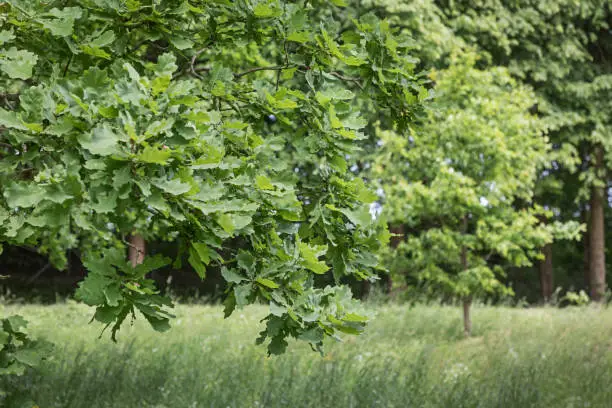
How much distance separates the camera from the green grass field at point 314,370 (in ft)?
17.9

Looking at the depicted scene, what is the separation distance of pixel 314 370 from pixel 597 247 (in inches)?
504

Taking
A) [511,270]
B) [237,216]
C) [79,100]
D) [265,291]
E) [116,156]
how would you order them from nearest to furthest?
[116,156], [79,100], [237,216], [265,291], [511,270]

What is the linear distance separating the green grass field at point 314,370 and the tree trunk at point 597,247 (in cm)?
Result: 725

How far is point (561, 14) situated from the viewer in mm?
16484

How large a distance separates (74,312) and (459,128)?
677 centimetres

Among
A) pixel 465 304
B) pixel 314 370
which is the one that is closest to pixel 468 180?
pixel 465 304

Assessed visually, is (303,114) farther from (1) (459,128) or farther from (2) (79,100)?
(1) (459,128)

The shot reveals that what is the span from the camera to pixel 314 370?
6.47m

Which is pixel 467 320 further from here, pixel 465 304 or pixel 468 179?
pixel 468 179

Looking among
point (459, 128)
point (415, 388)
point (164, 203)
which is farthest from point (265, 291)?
point (459, 128)

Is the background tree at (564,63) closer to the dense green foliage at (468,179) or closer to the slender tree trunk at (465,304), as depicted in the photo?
the dense green foliage at (468,179)

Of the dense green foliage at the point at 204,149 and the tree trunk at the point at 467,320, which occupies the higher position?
the dense green foliage at the point at 204,149

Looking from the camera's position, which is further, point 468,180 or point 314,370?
point 468,180

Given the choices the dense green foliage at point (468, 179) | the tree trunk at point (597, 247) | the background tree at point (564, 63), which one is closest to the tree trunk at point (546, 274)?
the tree trunk at point (597, 247)
